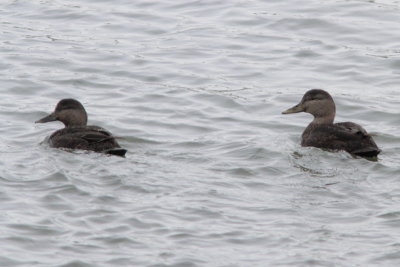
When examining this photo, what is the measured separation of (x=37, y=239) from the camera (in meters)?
10.2

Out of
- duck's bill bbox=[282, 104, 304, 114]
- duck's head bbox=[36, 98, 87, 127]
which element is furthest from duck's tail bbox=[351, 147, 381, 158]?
duck's head bbox=[36, 98, 87, 127]

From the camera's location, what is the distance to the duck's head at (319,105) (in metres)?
14.9

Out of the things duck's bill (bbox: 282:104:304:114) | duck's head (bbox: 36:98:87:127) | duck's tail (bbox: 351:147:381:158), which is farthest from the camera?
duck's bill (bbox: 282:104:304:114)

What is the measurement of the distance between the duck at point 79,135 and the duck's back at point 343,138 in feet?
8.46

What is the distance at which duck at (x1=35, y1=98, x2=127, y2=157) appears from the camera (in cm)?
1317

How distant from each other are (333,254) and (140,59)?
30.8 feet

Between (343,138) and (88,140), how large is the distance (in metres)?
3.18

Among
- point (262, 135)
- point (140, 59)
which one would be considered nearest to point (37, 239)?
point (262, 135)

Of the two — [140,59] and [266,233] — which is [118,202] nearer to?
[266,233]

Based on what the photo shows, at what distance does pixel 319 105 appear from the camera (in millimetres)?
14852

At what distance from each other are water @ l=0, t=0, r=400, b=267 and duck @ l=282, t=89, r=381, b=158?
0.67 ft

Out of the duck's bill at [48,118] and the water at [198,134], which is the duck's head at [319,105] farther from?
the duck's bill at [48,118]

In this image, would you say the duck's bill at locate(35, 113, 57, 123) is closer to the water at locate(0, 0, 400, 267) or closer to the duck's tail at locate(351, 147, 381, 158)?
the water at locate(0, 0, 400, 267)

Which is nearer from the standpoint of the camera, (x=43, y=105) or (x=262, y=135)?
(x=262, y=135)
